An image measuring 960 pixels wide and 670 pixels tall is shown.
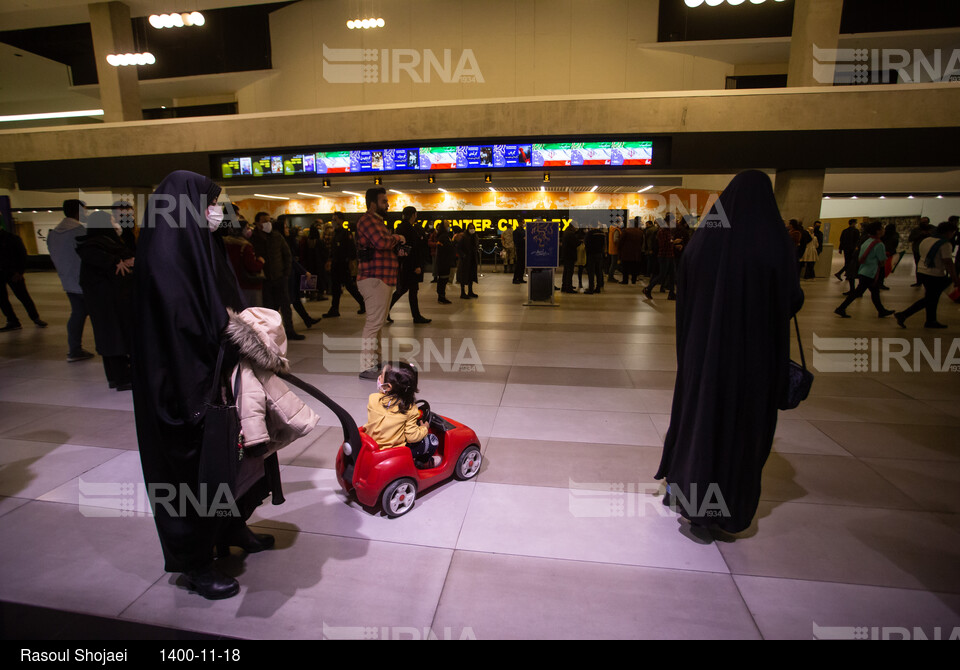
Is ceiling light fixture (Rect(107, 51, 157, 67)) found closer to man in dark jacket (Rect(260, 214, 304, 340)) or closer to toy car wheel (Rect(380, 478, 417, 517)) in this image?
man in dark jacket (Rect(260, 214, 304, 340))

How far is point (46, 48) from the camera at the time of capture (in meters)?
18.3

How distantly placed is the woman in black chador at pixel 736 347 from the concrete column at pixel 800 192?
36.5ft

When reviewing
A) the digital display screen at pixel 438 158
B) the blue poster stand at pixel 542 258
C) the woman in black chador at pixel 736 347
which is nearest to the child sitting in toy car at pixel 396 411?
the woman in black chador at pixel 736 347

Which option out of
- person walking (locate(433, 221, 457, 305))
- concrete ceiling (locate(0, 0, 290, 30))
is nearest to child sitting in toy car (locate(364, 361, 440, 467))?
person walking (locate(433, 221, 457, 305))

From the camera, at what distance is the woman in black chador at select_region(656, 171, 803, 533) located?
7.98ft

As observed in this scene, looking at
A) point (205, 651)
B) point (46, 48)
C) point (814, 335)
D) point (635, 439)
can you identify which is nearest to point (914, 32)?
point (814, 335)

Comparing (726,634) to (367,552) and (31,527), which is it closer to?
(367,552)

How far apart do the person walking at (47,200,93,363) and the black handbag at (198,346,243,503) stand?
18.2ft

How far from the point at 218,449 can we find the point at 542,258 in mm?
9468

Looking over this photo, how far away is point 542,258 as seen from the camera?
35.5 ft

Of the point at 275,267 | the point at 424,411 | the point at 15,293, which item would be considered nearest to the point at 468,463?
the point at 424,411

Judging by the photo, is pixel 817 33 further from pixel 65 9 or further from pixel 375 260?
pixel 65 9

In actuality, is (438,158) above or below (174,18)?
below

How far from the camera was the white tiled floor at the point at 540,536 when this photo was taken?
83.2 inches
